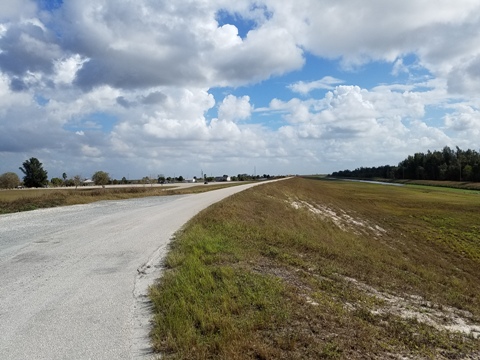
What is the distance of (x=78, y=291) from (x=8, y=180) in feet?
370

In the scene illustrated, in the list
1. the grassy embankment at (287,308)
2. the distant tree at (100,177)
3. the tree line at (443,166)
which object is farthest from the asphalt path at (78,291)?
the tree line at (443,166)

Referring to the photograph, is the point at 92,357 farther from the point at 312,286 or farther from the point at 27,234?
the point at 27,234

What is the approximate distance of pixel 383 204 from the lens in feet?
185

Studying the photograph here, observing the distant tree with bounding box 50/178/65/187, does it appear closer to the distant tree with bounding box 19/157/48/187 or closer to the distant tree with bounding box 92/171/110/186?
the distant tree with bounding box 19/157/48/187

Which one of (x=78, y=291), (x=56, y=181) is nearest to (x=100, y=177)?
(x=56, y=181)

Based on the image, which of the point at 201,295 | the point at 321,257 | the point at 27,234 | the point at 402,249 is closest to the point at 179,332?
the point at 201,295

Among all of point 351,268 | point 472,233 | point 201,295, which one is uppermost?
point 201,295

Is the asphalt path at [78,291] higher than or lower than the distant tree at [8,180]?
lower

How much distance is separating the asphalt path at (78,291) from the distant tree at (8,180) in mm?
101043

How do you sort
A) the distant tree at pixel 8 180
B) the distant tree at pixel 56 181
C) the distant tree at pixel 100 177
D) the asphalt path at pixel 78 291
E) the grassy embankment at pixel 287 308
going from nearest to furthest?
the grassy embankment at pixel 287 308, the asphalt path at pixel 78 291, the distant tree at pixel 100 177, the distant tree at pixel 8 180, the distant tree at pixel 56 181

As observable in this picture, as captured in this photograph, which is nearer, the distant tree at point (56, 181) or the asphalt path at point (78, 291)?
the asphalt path at point (78, 291)

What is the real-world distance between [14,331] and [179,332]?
109 inches

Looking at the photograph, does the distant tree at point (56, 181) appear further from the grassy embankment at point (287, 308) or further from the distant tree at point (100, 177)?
the grassy embankment at point (287, 308)

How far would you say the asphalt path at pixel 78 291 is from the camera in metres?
5.64
